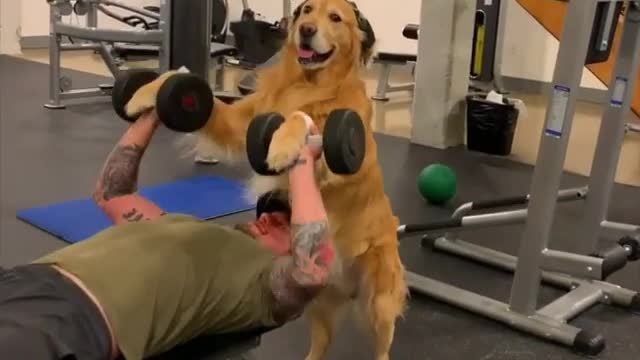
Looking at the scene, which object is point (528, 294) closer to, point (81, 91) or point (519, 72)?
point (81, 91)

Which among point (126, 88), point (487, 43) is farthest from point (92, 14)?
point (126, 88)

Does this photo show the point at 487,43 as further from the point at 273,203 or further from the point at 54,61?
the point at 273,203

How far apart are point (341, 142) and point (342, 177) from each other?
1.32 ft

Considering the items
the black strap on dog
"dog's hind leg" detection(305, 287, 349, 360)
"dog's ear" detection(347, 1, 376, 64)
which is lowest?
"dog's hind leg" detection(305, 287, 349, 360)

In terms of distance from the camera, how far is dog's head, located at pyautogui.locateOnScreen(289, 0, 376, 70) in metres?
1.91

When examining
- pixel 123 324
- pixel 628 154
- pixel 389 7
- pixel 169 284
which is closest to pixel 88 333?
pixel 123 324

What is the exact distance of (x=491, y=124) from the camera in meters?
4.45

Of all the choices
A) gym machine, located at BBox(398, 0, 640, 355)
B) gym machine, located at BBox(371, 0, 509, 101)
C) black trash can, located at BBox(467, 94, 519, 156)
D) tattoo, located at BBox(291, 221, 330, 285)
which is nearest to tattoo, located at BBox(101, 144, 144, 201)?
tattoo, located at BBox(291, 221, 330, 285)

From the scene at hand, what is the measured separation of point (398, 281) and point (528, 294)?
607 millimetres

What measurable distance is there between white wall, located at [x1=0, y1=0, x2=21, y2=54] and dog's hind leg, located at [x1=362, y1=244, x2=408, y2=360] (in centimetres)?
631

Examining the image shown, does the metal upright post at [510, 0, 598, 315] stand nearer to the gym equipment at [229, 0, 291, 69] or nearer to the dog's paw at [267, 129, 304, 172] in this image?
the dog's paw at [267, 129, 304, 172]

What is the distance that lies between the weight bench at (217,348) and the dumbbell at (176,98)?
0.48 meters

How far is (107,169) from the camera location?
1.81 metres

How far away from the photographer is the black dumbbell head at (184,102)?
1.70 m
